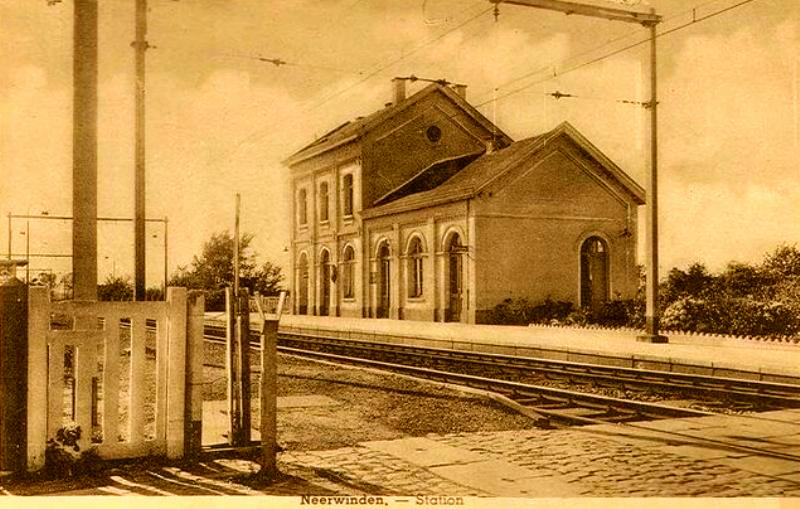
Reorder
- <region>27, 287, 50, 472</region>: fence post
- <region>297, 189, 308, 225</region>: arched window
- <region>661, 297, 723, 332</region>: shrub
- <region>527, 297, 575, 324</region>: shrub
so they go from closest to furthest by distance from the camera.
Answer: <region>27, 287, 50, 472</region>: fence post
<region>661, 297, 723, 332</region>: shrub
<region>527, 297, 575, 324</region>: shrub
<region>297, 189, 308, 225</region>: arched window

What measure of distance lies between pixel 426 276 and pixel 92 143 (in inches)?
879

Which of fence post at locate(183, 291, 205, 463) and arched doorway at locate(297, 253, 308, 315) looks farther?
arched doorway at locate(297, 253, 308, 315)

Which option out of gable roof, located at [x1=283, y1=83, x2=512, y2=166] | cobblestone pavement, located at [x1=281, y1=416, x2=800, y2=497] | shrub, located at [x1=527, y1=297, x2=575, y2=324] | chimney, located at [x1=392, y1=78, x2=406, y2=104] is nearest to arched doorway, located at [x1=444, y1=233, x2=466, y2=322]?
shrub, located at [x1=527, y1=297, x2=575, y2=324]

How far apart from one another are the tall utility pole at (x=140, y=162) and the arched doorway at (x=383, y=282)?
768 inches

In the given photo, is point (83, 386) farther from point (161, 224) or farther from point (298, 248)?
point (298, 248)

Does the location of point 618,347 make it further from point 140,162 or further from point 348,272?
point 348,272

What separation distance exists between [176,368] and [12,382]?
97cm

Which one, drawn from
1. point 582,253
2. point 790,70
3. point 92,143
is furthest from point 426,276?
point 92,143

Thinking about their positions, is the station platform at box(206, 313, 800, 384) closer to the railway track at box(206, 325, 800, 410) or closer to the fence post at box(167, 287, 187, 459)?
the railway track at box(206, 325, 800, 410)

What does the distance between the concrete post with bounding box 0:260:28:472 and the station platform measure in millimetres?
9763

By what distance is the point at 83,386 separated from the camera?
495 cm

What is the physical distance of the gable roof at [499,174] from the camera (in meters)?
25.0

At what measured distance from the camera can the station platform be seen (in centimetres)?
1207

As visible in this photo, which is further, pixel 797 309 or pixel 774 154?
pixel 797 309
